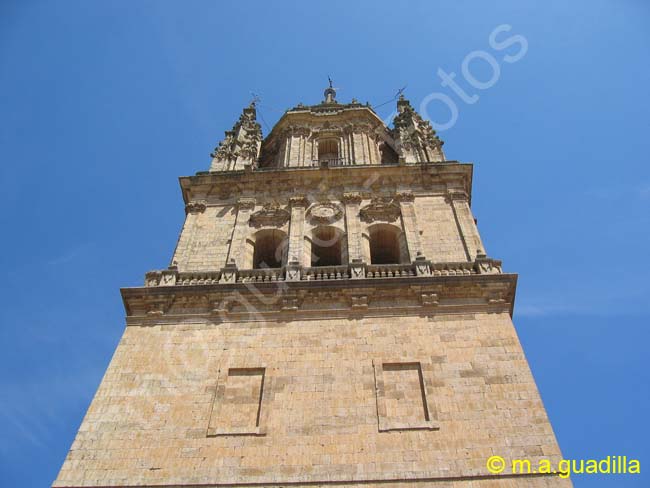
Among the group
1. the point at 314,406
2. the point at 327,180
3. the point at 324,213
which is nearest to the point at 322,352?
the point at 314,406

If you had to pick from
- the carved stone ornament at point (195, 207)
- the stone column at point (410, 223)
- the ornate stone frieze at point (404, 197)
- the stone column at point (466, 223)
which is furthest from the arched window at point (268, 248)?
the stone column at point (466, 223)

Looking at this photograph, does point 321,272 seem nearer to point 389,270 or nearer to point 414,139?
point 389,270

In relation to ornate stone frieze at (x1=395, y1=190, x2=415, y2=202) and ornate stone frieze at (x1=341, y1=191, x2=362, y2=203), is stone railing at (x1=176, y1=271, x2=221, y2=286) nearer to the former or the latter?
ornate stone frieze at (x1=341, y1=191, x2=362, y2=203)

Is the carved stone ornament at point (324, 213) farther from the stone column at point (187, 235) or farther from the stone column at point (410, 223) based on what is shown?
the stone column at point (187, 235)

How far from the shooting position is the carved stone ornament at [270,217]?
20.4 meters

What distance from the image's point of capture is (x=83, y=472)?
1195 centimetres

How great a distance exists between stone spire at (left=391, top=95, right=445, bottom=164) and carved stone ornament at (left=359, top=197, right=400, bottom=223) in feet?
8.59

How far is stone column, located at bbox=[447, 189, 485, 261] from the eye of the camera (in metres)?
18.2

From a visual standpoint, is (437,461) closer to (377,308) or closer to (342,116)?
(377,308)

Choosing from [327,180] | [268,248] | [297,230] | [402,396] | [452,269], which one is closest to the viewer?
[402,396]

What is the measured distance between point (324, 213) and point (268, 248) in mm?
2271

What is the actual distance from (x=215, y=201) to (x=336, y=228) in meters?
4.80

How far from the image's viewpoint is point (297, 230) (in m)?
19.6

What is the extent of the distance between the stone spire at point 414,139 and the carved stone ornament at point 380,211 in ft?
8.59
